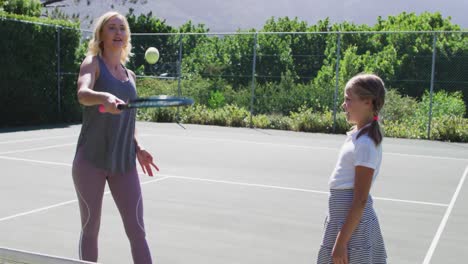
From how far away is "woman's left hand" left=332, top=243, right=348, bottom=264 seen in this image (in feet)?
8.10

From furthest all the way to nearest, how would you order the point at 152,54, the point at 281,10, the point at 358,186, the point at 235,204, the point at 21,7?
the point at 281,10, the point at 21,7, the point at 152,54, the point at 235,204, the point at 358,186

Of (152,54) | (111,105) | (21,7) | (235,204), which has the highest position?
(21,7)

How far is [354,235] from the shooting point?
8.31 feet

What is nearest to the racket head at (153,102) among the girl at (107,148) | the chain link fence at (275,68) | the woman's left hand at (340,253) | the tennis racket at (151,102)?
the tennis racket at (151,102)

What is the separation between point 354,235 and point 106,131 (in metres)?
1.38

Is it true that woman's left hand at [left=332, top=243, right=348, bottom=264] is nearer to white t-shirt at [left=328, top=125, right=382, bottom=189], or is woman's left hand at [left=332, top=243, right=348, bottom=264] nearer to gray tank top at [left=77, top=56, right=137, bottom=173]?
white t-shirt at [left=328, top=125, right=382, bottom=189]

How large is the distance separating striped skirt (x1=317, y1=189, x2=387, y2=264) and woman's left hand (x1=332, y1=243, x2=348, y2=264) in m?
0.04

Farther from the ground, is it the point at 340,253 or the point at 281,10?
the point at 281,10

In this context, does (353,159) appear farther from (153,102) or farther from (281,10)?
Answer: (281,10)

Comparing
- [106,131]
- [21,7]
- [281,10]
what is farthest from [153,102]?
[281,10]

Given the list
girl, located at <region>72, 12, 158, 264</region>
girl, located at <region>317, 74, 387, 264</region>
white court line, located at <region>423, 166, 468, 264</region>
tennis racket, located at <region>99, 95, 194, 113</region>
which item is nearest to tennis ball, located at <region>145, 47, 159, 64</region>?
white court line, located at <region>423, 166, 468, 264</region>

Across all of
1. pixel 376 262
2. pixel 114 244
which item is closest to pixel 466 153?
pixel 114 244

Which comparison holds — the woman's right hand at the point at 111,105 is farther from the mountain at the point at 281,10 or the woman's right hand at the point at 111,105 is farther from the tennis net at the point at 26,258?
the mountain at the point at 281,10

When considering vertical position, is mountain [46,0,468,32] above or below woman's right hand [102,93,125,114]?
above
